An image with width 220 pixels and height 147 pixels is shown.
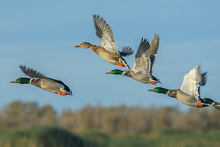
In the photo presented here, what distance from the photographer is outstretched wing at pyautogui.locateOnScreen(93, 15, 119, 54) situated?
13.0 metres

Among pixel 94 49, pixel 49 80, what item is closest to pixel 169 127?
pixel 94 49

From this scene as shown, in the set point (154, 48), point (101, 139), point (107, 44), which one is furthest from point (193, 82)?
point (101, 139)

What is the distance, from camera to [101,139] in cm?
4144

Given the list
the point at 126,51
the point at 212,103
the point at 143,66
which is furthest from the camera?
the point at 126,51

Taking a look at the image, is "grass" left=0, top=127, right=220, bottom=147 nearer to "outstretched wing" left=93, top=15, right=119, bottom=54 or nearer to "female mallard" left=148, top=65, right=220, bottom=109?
"outstretched wing" left=93, top=15, right=119, bottom=54

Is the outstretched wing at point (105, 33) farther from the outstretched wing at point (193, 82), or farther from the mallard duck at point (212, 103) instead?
the mallard duck at point (212, 103)

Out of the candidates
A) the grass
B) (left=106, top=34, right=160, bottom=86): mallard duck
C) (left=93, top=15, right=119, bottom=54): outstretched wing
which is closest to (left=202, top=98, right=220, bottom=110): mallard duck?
(left=106, top=34, right=160, bottom=86): mallard duck

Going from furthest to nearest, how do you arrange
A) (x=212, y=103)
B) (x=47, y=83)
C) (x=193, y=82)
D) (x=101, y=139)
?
1. (x=101, y=139)
2. (x=212, y=103)
3. (x=193, y=82)
4. (x=47, y=83)

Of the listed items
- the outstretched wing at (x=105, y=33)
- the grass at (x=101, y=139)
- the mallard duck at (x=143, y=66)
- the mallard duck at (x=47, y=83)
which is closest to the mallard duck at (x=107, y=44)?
the outstretched wing at (x=105, y=33)

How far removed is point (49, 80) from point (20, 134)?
25.5 meters

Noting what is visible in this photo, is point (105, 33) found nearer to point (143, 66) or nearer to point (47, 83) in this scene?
point (143, 66)

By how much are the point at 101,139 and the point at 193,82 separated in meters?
31.5

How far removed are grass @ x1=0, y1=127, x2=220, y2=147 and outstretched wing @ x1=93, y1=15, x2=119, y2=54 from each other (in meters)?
22.9

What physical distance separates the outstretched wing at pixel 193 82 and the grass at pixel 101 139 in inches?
975
